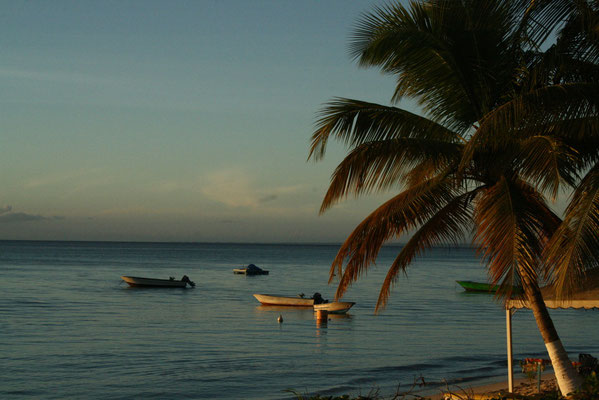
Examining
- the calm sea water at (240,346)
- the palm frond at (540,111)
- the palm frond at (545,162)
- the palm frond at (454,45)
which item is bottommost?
the calm sea water at (240,346)

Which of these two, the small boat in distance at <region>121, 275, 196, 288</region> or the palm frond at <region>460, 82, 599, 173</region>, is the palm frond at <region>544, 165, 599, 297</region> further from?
the small boat in distance at <region>121, 275, 196, 288</region>

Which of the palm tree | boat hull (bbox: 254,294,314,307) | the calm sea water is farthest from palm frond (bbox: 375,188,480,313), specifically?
boat hull (bbox: 254,294,314,307)

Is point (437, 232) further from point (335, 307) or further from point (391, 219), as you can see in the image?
point (335, 307)

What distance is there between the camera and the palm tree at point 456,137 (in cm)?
839

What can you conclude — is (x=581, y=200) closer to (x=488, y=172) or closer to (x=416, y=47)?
(x=488, y=172)

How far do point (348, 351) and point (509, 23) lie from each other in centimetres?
1979

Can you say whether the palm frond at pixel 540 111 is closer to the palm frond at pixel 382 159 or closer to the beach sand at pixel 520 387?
the palm frond at pixel 382 159

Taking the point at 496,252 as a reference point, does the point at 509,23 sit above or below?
above

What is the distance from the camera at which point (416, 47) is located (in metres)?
9.40

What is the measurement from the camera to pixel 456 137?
9.84m

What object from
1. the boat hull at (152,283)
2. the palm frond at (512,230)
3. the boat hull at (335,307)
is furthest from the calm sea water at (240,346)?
the boat hull at (152,283)

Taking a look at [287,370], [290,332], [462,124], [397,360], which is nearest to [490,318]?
[290,332]

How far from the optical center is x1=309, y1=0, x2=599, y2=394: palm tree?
27.5 feet

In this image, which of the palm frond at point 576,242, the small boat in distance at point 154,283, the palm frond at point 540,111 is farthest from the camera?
the small boat in distance at point 154,283
